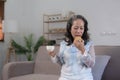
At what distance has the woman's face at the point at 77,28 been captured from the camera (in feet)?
5.11

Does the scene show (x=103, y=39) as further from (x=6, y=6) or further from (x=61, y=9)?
(x=6, y=6)

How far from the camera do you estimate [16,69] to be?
142 inches

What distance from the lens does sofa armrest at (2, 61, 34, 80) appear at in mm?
3453

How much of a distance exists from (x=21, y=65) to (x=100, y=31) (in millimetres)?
2175

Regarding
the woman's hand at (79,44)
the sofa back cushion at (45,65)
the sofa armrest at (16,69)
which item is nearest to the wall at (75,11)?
the sofa back cushion at (45,65)

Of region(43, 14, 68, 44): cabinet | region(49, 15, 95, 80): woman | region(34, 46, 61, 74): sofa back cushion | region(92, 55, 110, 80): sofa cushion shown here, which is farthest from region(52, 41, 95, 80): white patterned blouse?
region(43, 14, 68, 44): cabinet

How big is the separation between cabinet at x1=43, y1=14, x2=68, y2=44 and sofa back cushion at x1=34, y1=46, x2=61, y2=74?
188cm

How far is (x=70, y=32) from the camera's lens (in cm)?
168

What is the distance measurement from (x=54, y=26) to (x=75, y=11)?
774 mm

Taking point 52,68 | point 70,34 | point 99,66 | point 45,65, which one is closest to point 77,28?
point 70,34

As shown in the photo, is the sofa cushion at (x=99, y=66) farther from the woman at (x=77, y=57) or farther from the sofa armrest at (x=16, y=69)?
the sofa armrest at (x=16, y=69)

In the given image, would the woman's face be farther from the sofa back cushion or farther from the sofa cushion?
the sofa back cushion

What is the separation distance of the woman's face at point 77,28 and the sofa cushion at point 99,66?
1.15m

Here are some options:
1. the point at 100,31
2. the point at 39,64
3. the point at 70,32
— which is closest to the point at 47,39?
the point at 100,31
